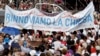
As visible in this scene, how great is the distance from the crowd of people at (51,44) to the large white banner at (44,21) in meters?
0.52

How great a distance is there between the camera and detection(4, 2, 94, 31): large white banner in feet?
53.1

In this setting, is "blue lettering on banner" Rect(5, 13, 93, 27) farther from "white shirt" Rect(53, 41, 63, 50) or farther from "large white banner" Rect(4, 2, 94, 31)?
"white shirt" Rect(53, 41, 63, 50)

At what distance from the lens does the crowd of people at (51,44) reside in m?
14.9

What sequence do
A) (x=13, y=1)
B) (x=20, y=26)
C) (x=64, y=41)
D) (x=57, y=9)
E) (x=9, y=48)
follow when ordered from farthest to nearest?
(x=13, y=1) → (x=57, y=9) → (x=64, y=41) → (x=20, y=26) → (x=9, y=48)

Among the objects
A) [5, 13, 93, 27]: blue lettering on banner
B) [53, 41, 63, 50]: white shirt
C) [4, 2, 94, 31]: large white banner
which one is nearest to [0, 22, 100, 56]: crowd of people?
[53, 41, 63, 50]: white shirt

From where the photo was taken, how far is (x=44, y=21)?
16.3m

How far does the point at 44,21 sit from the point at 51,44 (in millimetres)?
968

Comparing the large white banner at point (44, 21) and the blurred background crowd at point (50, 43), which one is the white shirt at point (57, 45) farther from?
the large white banner at point (44, 21)

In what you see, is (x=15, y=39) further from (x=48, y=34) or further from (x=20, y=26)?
(x=48, y=34)

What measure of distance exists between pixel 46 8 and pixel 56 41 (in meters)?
9.41

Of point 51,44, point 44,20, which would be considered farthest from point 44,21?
point 51,44

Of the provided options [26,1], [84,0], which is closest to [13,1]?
[26,1]

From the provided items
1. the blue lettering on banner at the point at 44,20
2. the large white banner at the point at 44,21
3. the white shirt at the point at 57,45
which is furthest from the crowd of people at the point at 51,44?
the blue lettering on banner at the point at 44,20

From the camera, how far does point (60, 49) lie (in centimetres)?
1574
